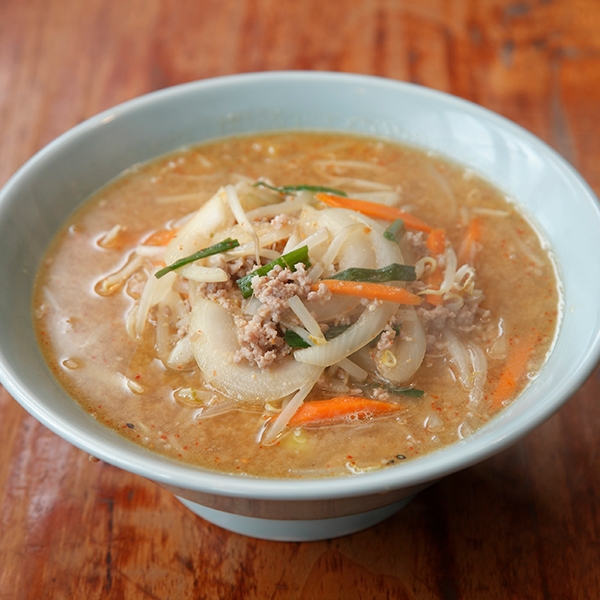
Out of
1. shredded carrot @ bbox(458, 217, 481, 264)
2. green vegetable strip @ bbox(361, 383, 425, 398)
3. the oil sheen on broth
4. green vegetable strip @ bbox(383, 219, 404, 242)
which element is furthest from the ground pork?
shredded carrot @ bbox(458, 217, 481, 264)

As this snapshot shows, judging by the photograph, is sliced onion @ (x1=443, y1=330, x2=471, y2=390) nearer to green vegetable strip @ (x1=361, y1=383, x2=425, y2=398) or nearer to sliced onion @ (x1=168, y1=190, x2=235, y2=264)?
green vegetable strip @ (x1=361, y1=383, x2=425, y2=398)

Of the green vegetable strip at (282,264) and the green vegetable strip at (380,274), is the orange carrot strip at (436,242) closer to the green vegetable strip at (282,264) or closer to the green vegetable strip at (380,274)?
the green vegetable strip at (380,274)

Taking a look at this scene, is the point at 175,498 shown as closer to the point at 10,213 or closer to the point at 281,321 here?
the point at 281,321

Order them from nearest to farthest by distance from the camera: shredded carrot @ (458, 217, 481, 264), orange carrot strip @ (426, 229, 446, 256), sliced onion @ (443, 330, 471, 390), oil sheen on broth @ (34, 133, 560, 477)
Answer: oil sheen on broth @ (34, 133, 560, 477)
sliced onion @ (443, 330, 471, 390)
orange carrot strip @ (426, 229, 446, 256)
shredded carrot @ (458, 217, 481, 264)

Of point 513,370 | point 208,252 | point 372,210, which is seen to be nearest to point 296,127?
point 372,210

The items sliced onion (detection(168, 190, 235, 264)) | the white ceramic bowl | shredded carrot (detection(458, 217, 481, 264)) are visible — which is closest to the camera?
the white ceramic bowl
